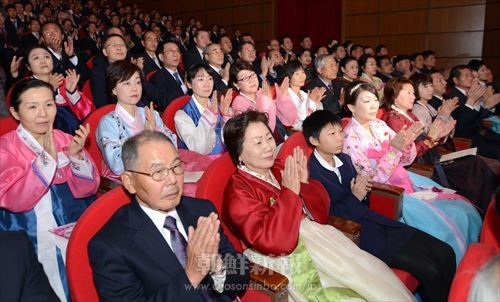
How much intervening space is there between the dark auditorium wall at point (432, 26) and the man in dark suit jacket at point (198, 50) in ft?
13.2

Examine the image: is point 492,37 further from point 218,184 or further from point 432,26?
point 218,184

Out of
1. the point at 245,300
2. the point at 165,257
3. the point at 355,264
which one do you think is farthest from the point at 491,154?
the point at 165,257

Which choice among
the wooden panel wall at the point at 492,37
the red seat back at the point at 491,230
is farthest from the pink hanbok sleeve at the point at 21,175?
the wooden panel wall at the point at 492,37

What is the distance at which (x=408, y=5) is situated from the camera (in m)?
7.54

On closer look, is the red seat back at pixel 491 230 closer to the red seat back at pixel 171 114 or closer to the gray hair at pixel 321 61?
the red seat back at pixel 171 114

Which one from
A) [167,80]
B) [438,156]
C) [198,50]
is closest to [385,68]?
[198,50]

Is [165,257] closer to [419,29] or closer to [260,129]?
[260,129]

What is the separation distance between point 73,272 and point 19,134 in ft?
2.80

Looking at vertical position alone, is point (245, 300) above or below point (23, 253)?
below

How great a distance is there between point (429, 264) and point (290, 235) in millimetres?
748

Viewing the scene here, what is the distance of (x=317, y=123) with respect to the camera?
210cm

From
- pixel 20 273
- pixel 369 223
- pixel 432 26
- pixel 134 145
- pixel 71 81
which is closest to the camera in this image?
pixel 20 273

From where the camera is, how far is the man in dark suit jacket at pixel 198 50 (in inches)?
210

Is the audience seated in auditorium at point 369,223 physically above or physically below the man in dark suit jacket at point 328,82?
below
